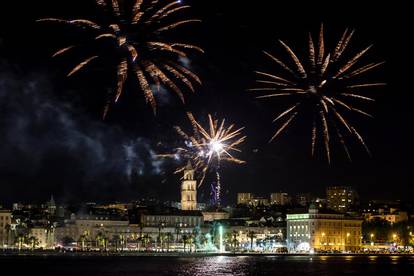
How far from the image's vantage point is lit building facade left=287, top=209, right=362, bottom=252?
499ft

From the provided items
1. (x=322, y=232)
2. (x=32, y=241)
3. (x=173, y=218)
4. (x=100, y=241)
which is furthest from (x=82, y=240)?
(x=322, y=232)

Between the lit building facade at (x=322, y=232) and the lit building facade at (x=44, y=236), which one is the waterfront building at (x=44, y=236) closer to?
the lit building facade at (x=44, y=236)

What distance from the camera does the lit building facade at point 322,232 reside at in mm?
152000

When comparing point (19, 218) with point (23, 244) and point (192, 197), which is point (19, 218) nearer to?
point (23, 244)

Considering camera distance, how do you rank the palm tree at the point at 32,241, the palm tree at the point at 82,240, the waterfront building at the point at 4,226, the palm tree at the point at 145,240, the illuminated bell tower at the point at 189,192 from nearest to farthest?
the palm tree at the point at 32,241
the palm tree at the point at 82,240
the palm tree at the point at 145,240
the waterfront building at the point at 4,226
the illuminated bell tower at the point at 189,192

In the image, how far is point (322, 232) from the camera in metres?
Result: 153

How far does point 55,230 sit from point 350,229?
205 ft

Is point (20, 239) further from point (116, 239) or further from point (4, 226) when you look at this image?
point (116, 239)

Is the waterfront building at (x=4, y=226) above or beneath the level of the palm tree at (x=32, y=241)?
above

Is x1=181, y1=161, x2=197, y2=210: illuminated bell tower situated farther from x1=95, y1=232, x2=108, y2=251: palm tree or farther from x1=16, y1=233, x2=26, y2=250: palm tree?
x1=16, y1=233, x2=26, y2=250: palm tree

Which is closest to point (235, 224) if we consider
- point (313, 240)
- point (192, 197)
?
point (192, 197)

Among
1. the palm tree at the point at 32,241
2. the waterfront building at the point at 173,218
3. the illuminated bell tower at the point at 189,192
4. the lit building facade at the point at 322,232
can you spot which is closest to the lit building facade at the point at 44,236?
the palm tree at the point at 32,241

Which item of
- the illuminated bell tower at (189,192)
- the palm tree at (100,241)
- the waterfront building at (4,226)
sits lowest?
the palm tree at (100,241)

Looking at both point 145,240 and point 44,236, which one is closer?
point 145,240
